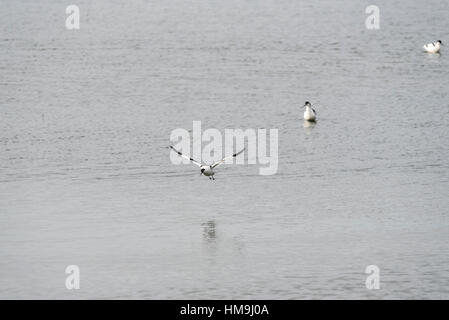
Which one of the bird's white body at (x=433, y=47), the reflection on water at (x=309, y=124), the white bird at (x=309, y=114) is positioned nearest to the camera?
the reflection on water at (x=309, y=124)

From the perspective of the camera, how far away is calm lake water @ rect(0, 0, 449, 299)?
82.5ft

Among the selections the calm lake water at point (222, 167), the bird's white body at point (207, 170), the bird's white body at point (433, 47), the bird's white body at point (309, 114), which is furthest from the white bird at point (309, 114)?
the bird's white body at point (433, 47)

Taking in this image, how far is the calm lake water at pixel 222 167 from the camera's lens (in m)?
25.1

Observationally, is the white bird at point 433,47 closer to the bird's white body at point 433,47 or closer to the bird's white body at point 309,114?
the bird's white body at point 433,47

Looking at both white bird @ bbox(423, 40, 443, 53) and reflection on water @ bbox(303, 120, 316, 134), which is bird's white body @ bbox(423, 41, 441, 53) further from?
reflection on water @ bbox(303, 120, 316, 134)

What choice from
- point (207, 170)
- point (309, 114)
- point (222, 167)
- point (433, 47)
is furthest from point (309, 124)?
point (433, 47)

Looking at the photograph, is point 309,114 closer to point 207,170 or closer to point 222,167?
point 222,167

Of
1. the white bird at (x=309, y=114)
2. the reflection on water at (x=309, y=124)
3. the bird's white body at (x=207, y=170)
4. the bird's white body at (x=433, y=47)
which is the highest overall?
the bird's white body at (x=433, y=47)

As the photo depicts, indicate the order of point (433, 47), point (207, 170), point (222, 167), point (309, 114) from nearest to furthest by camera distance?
point (207, 170) → point (222, 167) → point (309, 114) → point (433, 47)

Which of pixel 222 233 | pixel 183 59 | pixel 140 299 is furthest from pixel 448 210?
pixel 183 59

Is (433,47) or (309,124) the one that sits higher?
(433,47)

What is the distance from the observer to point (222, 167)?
3406 centimetres

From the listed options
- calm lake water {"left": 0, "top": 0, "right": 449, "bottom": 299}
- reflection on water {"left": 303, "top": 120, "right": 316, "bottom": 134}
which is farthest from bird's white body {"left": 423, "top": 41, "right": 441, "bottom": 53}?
reflection on water {"left": 303, "top": 120, "right": 316, "bottom": 134}

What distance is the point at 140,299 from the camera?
2345 cm
